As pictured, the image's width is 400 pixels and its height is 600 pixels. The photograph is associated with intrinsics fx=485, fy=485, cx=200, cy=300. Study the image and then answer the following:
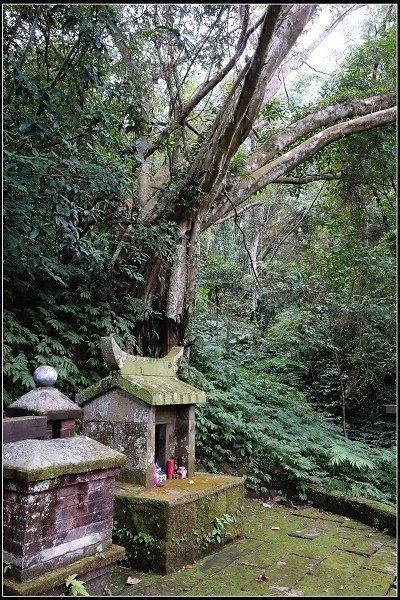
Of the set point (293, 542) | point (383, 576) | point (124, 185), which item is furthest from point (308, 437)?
point (124, 185)

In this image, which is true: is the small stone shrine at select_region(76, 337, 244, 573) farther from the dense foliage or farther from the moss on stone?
the moss on stone

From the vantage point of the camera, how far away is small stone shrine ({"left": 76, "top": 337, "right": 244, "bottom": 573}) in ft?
13.0

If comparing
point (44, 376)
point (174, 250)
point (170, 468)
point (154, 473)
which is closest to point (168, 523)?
point (154, 473)

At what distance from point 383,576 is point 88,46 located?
5.55 m

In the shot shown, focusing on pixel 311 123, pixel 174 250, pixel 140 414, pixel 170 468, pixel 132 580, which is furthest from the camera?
pixel 311 123

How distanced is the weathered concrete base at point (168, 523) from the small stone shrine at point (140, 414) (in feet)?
1.06

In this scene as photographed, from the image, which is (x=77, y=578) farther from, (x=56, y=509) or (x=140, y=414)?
(x=140, y=414)

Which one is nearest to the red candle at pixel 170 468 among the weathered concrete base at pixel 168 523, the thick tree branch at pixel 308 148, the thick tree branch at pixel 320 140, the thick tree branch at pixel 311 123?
the weathered concrete base at pixel 168 523

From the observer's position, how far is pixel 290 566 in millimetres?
4051

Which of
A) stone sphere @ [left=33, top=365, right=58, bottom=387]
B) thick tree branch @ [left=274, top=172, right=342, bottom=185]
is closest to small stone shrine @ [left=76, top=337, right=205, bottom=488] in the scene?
stone sphere @ [left=33, top=365, right=58, bottom=387]

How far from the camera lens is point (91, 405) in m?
4.77

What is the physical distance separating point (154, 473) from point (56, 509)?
5.69ft

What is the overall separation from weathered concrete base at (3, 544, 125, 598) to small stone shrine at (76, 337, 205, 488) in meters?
1.17

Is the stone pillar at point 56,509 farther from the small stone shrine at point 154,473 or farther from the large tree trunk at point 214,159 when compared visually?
the large tree trunk at point 214,159
